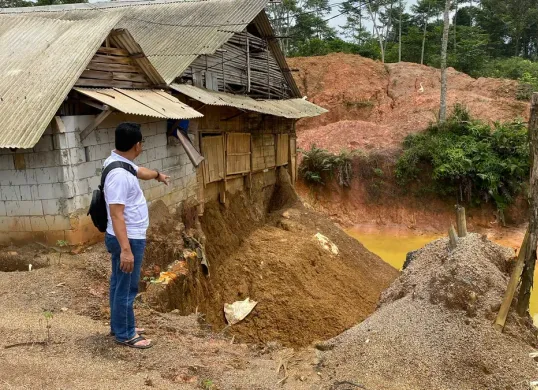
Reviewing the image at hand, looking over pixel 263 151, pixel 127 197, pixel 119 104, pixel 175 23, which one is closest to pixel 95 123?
pixel 119 104

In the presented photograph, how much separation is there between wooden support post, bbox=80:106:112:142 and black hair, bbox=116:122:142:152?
2.86 meters

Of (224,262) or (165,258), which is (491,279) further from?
(224,262)

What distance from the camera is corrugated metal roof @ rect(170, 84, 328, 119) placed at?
8.84 m

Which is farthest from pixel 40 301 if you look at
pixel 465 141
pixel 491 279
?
pixel 465 141

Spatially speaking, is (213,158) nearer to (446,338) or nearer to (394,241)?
(446,338)

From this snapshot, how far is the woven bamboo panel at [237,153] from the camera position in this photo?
11336 mm

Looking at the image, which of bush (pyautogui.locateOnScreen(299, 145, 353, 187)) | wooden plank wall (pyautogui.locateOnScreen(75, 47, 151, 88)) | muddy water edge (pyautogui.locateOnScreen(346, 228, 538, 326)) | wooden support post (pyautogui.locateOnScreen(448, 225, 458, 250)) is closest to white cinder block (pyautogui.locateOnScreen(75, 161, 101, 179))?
wooden plank wall (pyautogui.locateOnScreen(75, 47, 151, 88))

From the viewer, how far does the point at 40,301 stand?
5.28 metres

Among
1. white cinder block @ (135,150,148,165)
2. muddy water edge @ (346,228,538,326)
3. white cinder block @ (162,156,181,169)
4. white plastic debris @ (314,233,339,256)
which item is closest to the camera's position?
white cinder block @ (135,150,148,165)

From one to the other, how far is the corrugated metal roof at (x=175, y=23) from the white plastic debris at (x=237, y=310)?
4280 millimetres

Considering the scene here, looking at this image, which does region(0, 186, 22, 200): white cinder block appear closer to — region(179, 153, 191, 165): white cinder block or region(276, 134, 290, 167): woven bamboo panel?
region(179, 153, 191, 165): white cinder block

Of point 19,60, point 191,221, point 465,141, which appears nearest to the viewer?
point 19,60

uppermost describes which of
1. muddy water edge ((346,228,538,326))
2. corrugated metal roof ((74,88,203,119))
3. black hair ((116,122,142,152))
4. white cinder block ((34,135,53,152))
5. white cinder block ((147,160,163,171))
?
corrugated metal roof ((74,88,203,119))

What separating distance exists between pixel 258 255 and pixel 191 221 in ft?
5.34
